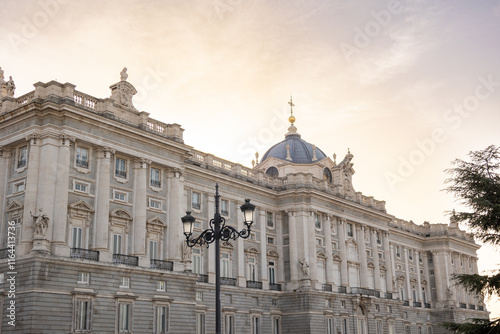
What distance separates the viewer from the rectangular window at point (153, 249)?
4356 cm

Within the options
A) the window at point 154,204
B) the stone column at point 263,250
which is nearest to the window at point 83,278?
the window at point 154,204

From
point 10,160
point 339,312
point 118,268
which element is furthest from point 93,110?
point 339,312

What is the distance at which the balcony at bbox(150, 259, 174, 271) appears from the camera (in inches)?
1688

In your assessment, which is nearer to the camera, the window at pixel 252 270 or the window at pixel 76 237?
the window at pixel 76 237

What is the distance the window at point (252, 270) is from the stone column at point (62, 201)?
21.5 m

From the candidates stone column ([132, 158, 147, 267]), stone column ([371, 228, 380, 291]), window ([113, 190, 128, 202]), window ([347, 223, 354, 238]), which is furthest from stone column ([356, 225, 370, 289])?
window ([113, 190, 128, 202])

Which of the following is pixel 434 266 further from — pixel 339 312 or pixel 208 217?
pixel 208 217

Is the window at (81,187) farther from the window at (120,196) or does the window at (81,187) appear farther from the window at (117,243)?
the window at (117,243)

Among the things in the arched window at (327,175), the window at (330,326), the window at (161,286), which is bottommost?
the window at (330,326)

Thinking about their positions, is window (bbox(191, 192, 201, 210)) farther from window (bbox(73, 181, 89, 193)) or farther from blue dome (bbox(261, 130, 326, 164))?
blue dome (bbox(261, 130, 326, 164))

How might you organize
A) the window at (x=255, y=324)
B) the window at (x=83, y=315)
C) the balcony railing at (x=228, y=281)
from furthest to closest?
the window at (x=255, y=324)
the balcony railing at (x=228, y=281)
the window at (x=83, y=315)

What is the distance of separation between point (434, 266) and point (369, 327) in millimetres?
26199

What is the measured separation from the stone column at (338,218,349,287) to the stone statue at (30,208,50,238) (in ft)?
113

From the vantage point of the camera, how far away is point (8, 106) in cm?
4138
